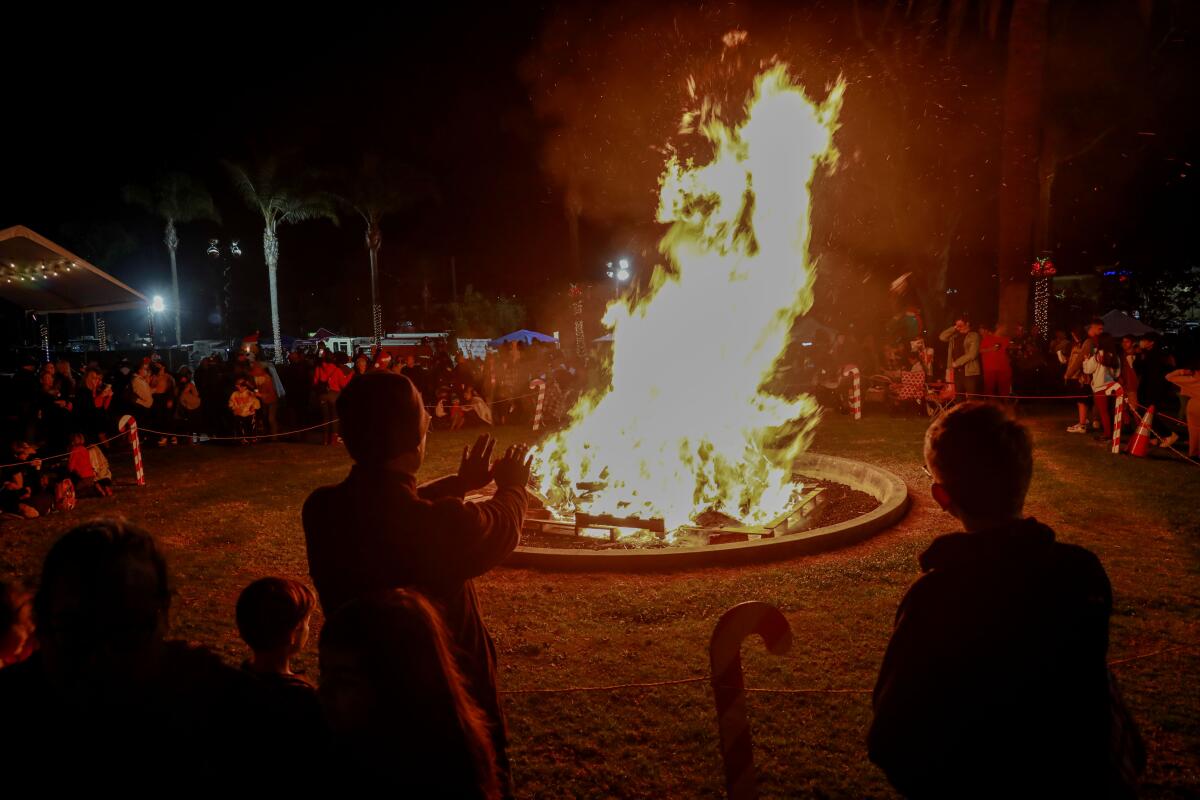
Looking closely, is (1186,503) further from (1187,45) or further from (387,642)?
(1187,45)

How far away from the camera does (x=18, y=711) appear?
179 cm

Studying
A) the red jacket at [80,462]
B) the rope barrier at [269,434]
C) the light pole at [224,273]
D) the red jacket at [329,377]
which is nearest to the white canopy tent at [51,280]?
the rope barrier at [269,434]

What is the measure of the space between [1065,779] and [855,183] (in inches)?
1097

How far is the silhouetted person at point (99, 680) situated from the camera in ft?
5.83

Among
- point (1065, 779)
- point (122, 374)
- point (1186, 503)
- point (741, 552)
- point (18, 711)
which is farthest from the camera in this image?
point (122, 374)

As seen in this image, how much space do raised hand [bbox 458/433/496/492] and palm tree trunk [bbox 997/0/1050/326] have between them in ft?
65.2

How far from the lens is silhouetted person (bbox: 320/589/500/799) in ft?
5.92

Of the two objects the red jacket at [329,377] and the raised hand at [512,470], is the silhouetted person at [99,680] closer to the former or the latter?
the raised hand at [512,470]

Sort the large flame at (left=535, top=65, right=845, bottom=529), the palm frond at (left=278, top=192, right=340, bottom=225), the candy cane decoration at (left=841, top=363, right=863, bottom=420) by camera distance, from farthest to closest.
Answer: the palm frond at (left=278, top=192, right=340, bottom=225)
the candy cane decoration at (left=841, top=363, right=863, bottom=420)
the large flame at (left=535, top=65, right=845, bottom=529)

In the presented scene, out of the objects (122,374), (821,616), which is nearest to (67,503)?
(122,374)

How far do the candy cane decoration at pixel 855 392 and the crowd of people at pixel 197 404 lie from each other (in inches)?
266

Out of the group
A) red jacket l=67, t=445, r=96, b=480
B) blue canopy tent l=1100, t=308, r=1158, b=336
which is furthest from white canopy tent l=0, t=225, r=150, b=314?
blue canopy tent l=1100, t=308, r=1158, b=336

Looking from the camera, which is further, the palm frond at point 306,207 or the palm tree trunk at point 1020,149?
the palm frond at point 306,207

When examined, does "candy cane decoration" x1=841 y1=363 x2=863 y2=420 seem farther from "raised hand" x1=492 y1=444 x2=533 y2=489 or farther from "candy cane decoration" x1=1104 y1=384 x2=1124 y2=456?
"raised hand" x1=492 y1=444 x2=533 y2=489
